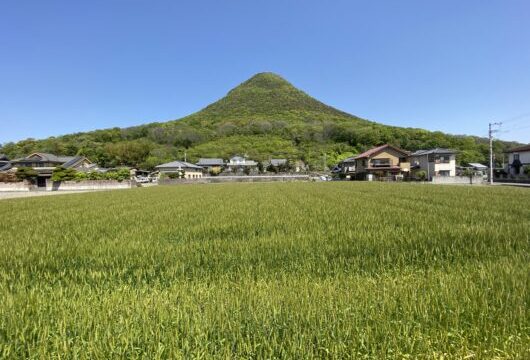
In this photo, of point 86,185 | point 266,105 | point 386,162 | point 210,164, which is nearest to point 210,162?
point 210,164

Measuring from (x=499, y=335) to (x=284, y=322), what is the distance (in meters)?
1.48

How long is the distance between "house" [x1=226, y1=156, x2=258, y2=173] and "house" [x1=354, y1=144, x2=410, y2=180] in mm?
35230

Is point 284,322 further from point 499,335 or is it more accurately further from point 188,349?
point 499,335

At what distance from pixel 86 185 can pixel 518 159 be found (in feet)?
227

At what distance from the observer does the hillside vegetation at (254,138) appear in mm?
89188

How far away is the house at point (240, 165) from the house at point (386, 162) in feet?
116

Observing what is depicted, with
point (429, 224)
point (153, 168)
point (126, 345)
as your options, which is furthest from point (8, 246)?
point (153, 168)

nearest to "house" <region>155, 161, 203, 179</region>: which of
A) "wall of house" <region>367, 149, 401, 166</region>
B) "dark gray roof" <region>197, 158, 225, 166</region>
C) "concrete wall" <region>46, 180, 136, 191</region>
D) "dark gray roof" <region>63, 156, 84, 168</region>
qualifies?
"dark gray roof" <region>197, 158, 225, 166</region>

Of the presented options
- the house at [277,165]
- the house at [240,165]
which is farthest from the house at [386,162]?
the house at [240,165]

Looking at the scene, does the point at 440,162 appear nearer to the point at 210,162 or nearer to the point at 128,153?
the point at 210,162

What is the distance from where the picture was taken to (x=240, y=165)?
9088 cm

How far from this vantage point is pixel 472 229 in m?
Answer: 5.83

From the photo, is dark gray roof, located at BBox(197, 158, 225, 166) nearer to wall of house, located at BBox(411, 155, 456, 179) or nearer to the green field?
wall of house, located at BBox(411, 155, 456, 179)

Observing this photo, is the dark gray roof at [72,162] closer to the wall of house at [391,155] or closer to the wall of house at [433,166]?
the wall of house at [391,155]
